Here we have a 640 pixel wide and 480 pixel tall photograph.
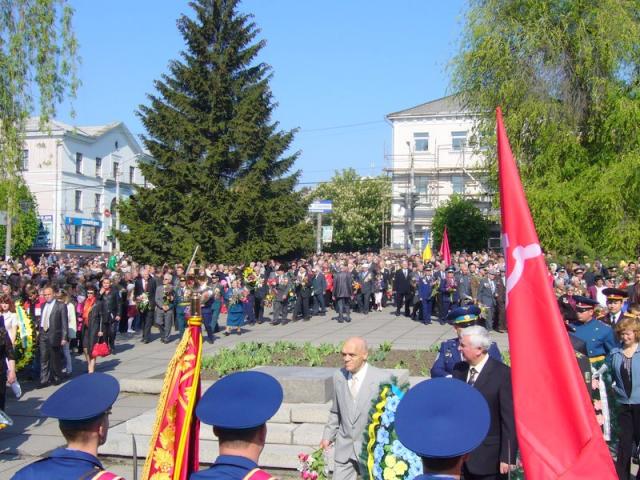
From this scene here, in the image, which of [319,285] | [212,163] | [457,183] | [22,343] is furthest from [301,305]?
[457,183]

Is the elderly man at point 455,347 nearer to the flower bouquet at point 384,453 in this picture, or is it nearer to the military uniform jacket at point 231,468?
the flower bouquet at point 384,453

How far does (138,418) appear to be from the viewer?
9500mm

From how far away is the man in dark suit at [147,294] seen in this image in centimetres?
1927

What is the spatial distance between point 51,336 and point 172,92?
22.5 meters

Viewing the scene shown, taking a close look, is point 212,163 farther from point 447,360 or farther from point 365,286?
point 447,360

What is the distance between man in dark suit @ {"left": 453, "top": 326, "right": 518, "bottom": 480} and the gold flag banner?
72.4 inches

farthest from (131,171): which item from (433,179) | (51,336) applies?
(51,336)

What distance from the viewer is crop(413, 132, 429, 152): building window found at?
61.0 meters

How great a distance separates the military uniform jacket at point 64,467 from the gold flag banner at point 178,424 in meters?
1.39

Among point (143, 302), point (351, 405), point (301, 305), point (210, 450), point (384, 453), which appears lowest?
point (210, 450)

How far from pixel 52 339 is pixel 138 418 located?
4540 mm

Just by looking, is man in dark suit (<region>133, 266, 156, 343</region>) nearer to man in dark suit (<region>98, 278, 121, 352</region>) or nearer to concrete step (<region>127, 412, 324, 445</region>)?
man in dark suit (<region>98, 278, 121, 352</region>)

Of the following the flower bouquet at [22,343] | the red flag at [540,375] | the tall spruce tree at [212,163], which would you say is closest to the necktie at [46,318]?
the flower bouquet at [22,343]

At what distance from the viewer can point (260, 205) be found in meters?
34.0
